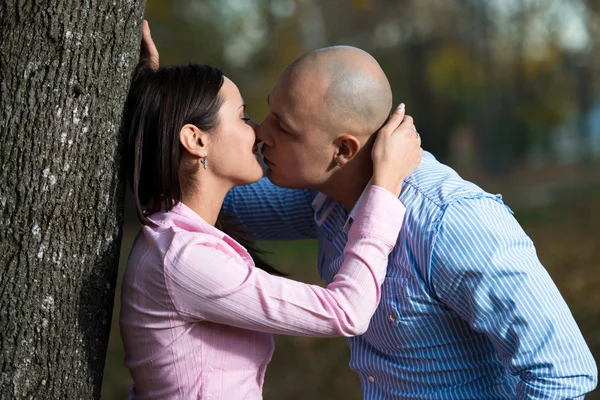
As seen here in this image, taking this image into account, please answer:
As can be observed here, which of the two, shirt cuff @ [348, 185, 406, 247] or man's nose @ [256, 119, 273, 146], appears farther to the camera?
man's nose @ [256, 119, 273, 146]

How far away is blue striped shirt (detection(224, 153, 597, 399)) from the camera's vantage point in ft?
8.21

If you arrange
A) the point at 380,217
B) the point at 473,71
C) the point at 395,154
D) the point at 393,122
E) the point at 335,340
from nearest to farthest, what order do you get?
the point at 380,217
the point at 395,154
the point at 393,122
the point at 335,340
the point at 473,71

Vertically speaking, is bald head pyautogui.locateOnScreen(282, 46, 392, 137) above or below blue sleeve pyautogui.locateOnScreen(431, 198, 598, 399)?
above

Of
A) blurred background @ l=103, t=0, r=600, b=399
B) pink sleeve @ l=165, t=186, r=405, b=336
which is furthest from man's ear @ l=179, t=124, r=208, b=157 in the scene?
blurred background @ l=103, t=0, r=600, b=399

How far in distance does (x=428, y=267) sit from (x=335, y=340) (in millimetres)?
5885

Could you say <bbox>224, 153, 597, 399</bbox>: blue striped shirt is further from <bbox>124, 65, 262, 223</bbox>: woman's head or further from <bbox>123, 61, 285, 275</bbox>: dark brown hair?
<bbox>123, 61, 285, 275</bbox>: dark brown hair

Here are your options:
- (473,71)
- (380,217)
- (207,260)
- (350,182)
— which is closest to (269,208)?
(350,182)

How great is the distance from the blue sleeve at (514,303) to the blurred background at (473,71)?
11.1m

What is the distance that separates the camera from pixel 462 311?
2.66 metres

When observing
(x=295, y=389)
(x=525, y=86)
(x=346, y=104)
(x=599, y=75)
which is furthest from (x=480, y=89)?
(x=346, y=104)

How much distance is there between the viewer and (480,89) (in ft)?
122

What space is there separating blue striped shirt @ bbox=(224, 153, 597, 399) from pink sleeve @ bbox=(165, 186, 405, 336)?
259 millimetres

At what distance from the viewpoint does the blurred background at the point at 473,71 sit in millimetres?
19188

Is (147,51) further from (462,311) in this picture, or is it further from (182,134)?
(462,311)
